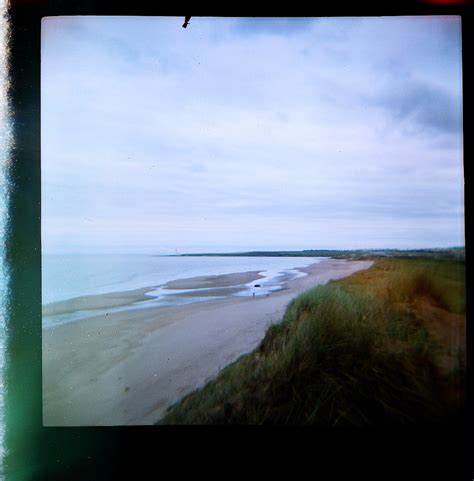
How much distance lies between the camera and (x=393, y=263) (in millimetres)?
2025

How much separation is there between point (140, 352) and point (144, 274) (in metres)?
0.48

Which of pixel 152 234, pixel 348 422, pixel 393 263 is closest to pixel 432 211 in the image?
pixel 393 263

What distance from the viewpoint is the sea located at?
1664mm

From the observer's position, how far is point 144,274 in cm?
220

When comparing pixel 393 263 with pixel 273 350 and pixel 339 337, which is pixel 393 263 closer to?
pixel 339 337

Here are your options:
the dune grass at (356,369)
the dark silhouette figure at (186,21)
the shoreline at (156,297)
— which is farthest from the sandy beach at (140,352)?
the dark silhouette figure at (186,21)

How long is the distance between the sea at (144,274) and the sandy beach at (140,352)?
0.06m

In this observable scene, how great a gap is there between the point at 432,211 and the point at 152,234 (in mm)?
1549

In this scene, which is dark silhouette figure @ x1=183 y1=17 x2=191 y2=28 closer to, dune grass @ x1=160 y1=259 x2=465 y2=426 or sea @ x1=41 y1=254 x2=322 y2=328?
sea @ x1=41 y1=254 x2=322 y2=328

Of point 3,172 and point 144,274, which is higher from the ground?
point 3,172

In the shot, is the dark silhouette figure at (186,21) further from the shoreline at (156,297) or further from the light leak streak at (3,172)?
the shoreline at (156,297)

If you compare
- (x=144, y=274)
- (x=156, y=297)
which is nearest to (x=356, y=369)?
(x=144, y=274)

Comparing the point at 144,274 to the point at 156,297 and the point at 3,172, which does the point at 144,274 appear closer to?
the point at 156,297

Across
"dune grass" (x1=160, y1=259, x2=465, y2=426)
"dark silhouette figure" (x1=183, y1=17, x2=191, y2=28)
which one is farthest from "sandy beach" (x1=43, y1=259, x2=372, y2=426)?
"dark silhouette figure" (x1=183, y1=17, x2=191, y2=28)
